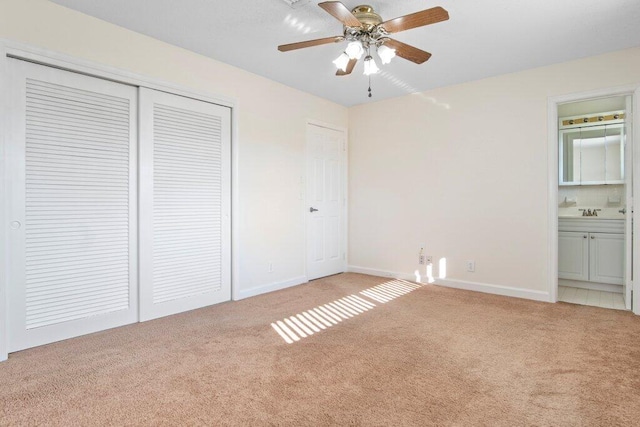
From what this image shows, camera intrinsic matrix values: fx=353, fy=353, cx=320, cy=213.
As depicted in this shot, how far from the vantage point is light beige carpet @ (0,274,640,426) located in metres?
1.74

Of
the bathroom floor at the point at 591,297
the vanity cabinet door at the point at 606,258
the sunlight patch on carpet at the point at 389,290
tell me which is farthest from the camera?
the vanity cabinet door at the point at 606,258

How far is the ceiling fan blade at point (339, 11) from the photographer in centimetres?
204

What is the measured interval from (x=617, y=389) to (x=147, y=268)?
3.42 metres

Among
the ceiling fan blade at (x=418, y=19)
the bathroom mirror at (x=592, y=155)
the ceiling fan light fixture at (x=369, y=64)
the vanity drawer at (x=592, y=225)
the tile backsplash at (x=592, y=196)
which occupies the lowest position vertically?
the vanity drawer at (x=592, y=225)

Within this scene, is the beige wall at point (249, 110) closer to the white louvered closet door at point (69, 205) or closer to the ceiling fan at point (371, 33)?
the white louvered closet door at point (69, 205)

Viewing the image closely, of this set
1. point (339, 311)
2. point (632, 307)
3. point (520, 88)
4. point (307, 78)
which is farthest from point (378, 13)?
point (632, 307)

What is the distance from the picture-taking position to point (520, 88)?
385 cm

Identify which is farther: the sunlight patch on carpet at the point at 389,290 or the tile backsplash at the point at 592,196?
the tile backsplash at the point at 592,196

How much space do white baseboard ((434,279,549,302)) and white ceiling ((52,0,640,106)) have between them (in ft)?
7.86

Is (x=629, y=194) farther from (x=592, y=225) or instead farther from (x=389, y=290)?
(x=389, y=290)

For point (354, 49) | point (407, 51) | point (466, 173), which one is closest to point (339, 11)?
point (354, 49)

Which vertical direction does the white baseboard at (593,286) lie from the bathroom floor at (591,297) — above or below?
above

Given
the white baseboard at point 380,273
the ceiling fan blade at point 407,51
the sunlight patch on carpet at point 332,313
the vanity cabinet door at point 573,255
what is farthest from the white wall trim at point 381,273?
the ceiling fan blade at point 407,51

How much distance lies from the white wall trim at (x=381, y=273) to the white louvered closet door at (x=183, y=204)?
6.90 feet
